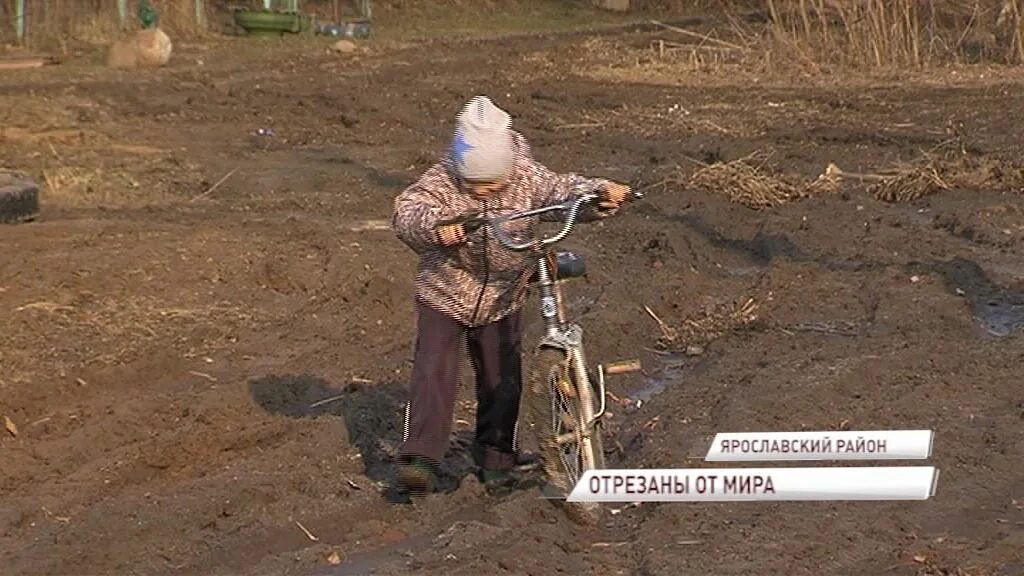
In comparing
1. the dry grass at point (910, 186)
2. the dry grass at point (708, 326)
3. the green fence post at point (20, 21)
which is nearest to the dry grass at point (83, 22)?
the green fence post at point (20, 21)

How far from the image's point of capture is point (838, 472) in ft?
17.1

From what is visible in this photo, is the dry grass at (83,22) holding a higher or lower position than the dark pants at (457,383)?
lower

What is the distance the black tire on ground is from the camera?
11.5m

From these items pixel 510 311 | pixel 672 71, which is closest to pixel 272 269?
pixel 510 311

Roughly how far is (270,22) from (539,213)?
20374mm

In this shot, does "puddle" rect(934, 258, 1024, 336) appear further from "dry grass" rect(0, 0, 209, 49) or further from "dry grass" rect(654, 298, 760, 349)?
"dry grass" rect(0, 0, 209, 49)

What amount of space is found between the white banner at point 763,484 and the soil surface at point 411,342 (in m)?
0.51

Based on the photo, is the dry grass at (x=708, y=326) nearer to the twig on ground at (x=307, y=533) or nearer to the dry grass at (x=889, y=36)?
the twig on ground at (x=307, y=533)

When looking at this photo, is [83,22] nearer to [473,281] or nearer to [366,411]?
[366,411]

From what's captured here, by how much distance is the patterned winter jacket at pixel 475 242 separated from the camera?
6.23m

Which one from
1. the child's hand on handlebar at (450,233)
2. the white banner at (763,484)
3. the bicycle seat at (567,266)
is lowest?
the white banner at (763,484)

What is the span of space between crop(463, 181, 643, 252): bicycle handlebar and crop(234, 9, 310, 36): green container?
20.2 m

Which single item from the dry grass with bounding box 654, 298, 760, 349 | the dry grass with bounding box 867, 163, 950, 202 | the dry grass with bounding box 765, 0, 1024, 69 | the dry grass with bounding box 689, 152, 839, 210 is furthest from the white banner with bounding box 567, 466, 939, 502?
the dry grass with bounding box 765, 0, 1024, 69

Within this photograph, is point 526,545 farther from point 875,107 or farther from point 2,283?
point 875,107
